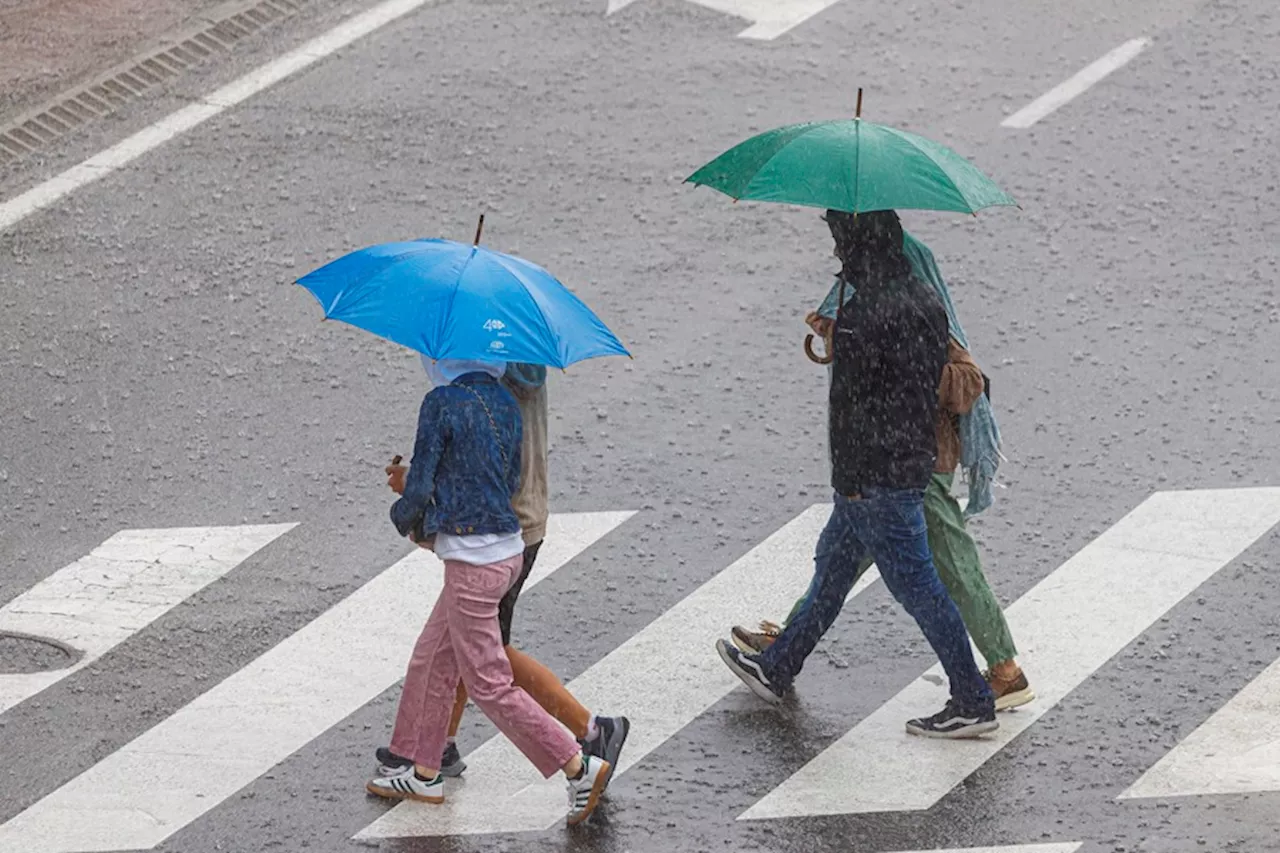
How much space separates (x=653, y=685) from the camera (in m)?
8.03

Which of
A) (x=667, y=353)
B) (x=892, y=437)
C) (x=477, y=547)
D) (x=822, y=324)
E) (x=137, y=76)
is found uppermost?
(x=137, y=76)

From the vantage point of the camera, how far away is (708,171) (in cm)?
760

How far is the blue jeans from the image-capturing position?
24.4ft

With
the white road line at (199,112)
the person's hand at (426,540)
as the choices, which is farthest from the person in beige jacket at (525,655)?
the white road line at (199,112)

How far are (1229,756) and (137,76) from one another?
7.76m

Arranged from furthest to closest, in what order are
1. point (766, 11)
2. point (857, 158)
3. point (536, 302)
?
point (766, 11), point (857, 158), point (536, 302)

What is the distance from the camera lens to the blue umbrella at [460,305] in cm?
667

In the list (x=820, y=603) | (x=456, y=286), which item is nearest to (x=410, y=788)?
(x=820, y=603)

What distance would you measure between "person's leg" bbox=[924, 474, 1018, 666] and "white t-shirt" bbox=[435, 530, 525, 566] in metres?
1.49

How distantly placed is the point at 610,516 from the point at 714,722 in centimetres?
153

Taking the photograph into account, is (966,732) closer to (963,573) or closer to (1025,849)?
(963,573)

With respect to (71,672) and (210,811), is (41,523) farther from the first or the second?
(210,811)

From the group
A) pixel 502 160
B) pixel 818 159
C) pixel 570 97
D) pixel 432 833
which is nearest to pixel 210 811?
pixel 432 833

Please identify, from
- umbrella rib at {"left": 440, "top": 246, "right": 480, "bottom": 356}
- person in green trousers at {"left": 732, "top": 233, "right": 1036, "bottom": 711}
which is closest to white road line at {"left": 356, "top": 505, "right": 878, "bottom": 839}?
person in green trousers at {"left": 732, "top": 233, "right": 1036, "bottom": 711}
